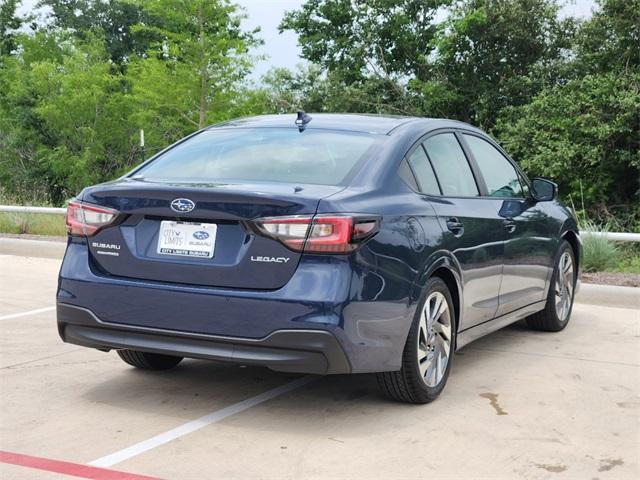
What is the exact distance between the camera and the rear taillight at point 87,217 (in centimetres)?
498

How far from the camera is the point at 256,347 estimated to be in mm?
4594

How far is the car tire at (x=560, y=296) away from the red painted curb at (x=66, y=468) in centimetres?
436

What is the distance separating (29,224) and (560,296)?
33.1 ft

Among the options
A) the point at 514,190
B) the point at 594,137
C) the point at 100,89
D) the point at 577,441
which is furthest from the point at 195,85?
the point at 577,441

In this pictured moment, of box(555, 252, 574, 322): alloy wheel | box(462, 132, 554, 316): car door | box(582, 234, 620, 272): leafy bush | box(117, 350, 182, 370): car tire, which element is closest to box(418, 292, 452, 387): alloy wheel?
box(462, 132, 554, 316): car door

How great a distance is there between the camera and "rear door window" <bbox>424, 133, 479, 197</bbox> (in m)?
5.77

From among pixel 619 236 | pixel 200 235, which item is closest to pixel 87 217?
pixel 200 235

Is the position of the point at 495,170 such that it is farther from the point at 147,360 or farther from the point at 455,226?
the point at 147,360

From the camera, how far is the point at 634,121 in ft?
77.1

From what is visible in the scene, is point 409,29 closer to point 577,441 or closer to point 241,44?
point 241,44

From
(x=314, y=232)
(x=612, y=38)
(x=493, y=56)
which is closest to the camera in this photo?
(x=314, y=232)

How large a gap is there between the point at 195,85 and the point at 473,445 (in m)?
33.9

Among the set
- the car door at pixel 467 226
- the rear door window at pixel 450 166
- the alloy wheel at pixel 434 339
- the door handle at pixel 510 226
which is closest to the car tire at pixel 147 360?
the alloy wheel at pixel 434 339

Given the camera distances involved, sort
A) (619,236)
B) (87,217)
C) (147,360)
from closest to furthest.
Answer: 1. (87,217)
2. (147,360)
3. (619,236)
